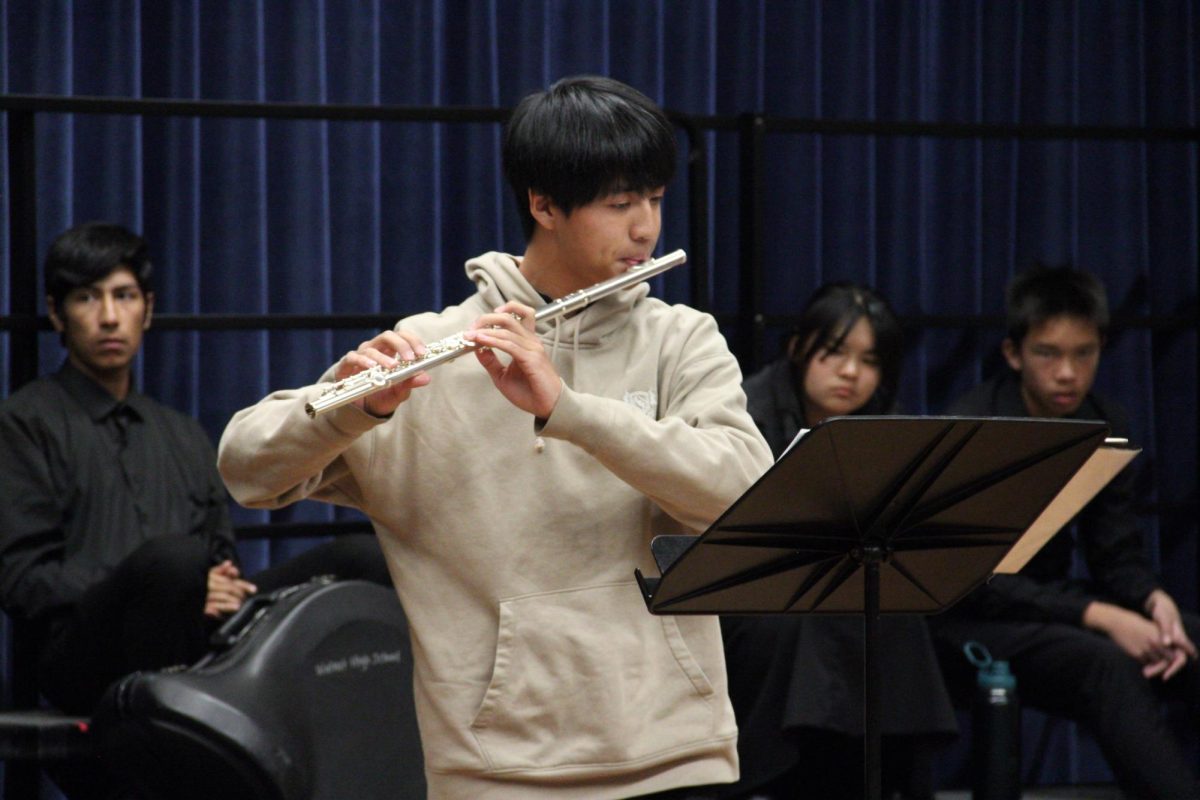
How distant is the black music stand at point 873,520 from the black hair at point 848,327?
162 cm

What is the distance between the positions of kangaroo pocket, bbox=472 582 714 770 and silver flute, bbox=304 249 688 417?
0.24 meters

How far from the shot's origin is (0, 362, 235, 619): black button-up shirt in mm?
2795

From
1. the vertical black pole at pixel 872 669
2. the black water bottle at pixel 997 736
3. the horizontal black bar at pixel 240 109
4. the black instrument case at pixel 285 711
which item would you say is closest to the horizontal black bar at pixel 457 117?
the horizontal black bar at pixel 240 109

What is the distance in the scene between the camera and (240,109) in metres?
3.03

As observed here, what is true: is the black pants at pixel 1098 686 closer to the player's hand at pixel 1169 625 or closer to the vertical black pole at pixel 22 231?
the player's hand at pixel 1169 625

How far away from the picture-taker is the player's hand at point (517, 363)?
4.76 feet

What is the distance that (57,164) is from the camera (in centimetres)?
335

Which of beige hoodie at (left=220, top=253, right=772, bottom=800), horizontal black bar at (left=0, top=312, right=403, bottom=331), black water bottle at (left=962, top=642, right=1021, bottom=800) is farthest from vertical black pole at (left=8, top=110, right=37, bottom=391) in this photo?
black water bottle at (left=962, top=642, right=1021, bottom=800)

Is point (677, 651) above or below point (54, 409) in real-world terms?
below

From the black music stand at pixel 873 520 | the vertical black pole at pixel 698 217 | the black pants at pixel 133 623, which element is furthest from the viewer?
the vertical black pole at pixel 698 217

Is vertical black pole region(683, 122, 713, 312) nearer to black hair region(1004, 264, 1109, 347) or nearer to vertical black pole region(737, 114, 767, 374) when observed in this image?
vertical black pole region(737, 114, 767, 374)

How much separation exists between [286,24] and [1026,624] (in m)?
2.00

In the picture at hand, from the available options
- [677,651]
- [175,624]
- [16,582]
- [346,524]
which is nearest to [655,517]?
[677,651]

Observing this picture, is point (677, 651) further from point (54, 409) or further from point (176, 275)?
point (176, 275)
